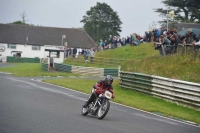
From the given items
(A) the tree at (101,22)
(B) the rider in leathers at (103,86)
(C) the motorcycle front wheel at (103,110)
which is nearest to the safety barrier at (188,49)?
(B) the rider in leathers at (103,86)

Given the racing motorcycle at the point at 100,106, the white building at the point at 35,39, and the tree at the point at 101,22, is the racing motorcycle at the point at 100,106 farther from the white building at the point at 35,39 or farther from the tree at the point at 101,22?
the tree at the point at 101,22

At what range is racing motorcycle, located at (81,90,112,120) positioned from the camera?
14797 millimetres

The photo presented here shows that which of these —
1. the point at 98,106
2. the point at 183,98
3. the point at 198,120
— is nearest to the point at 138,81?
the point at 183,98

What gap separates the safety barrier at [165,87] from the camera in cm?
2050

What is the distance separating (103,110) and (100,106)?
259mm

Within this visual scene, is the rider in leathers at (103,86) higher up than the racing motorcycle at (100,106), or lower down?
higher up

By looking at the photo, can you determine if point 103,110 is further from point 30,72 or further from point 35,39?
point 35,39

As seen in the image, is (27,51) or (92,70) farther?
(27,51)

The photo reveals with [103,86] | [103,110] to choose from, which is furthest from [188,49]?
[103,110]

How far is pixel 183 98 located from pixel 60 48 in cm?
3401

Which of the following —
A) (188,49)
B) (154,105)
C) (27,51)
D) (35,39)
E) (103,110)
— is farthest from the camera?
(35,39)

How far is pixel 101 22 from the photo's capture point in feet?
395

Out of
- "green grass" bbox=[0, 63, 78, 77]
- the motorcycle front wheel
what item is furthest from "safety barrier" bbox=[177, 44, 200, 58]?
"green grass" bbox=[0, 63, 78, 77]

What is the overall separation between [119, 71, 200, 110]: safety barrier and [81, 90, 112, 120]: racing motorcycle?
5.88 m
